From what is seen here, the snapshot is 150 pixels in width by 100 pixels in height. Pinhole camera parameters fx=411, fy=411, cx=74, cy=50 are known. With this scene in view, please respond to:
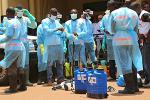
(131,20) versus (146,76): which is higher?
(131,20)

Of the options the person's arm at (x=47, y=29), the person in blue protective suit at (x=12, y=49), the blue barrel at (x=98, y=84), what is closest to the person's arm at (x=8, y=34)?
the person in blue protective suit at (x=12, y=49)

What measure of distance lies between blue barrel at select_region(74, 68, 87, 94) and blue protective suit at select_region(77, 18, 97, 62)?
118 inches

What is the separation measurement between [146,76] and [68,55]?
3552 mm

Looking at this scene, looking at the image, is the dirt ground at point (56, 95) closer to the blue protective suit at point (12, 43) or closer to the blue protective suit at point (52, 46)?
the blue protective suit at point (12, 43)

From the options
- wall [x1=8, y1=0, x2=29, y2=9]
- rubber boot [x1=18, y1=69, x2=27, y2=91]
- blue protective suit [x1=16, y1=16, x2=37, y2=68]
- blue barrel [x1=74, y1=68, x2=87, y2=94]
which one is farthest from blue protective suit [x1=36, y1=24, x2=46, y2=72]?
wall [x1=8, y1=0, x2=29, y2=9]

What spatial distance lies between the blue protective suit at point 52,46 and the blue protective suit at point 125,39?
2.71 meters

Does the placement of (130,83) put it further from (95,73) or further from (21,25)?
(21,25)

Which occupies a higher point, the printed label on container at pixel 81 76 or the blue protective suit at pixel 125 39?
the blue protective suit at pixel 125 39

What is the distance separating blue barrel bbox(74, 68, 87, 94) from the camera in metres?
8.96

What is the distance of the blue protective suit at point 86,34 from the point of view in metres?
12.1

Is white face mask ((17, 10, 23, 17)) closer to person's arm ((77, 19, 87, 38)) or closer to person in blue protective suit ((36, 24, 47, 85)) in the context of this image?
person in blue protective suit ((36, 24, 47, 85))

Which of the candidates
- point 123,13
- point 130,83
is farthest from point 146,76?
point 123,13

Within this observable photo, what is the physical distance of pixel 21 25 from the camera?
10812mm

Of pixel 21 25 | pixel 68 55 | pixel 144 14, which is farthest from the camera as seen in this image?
pixel 68 55
